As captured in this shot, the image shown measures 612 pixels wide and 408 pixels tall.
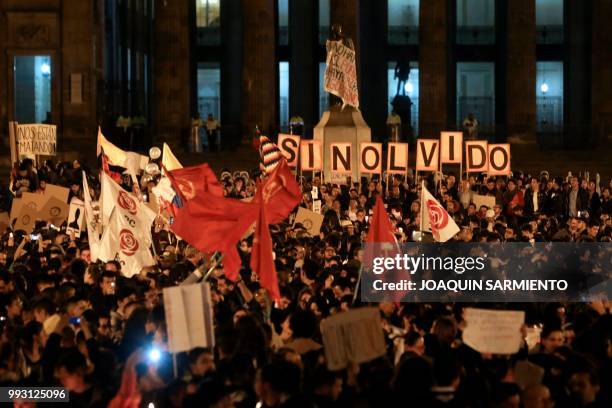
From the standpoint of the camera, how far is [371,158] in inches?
1315

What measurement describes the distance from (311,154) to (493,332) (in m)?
22.3

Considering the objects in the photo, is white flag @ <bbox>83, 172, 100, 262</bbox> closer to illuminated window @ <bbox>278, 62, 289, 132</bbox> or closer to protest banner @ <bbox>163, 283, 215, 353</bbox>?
protest banner @ <bbox>163, 283, 215, 353</bbox>

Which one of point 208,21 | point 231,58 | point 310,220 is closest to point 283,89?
point 231,58

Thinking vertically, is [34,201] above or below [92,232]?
above

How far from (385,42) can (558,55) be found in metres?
7.56

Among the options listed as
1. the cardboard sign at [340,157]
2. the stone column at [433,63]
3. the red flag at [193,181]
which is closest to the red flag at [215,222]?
the red flag at [193,181]

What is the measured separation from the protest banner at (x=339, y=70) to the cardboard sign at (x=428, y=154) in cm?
319

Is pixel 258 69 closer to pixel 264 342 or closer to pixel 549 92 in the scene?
pixel 549 92

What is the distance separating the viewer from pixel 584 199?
32344 mm

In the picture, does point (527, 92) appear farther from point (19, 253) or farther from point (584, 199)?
point (19, 253)

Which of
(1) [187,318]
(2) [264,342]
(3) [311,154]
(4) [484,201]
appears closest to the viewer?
(1) [187,318]

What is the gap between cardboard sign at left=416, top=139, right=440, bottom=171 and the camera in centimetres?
3322

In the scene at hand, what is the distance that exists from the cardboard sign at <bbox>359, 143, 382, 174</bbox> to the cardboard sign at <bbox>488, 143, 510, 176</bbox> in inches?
89.2

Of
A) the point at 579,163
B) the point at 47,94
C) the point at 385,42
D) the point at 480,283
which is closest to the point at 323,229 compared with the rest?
the point at 480,283
